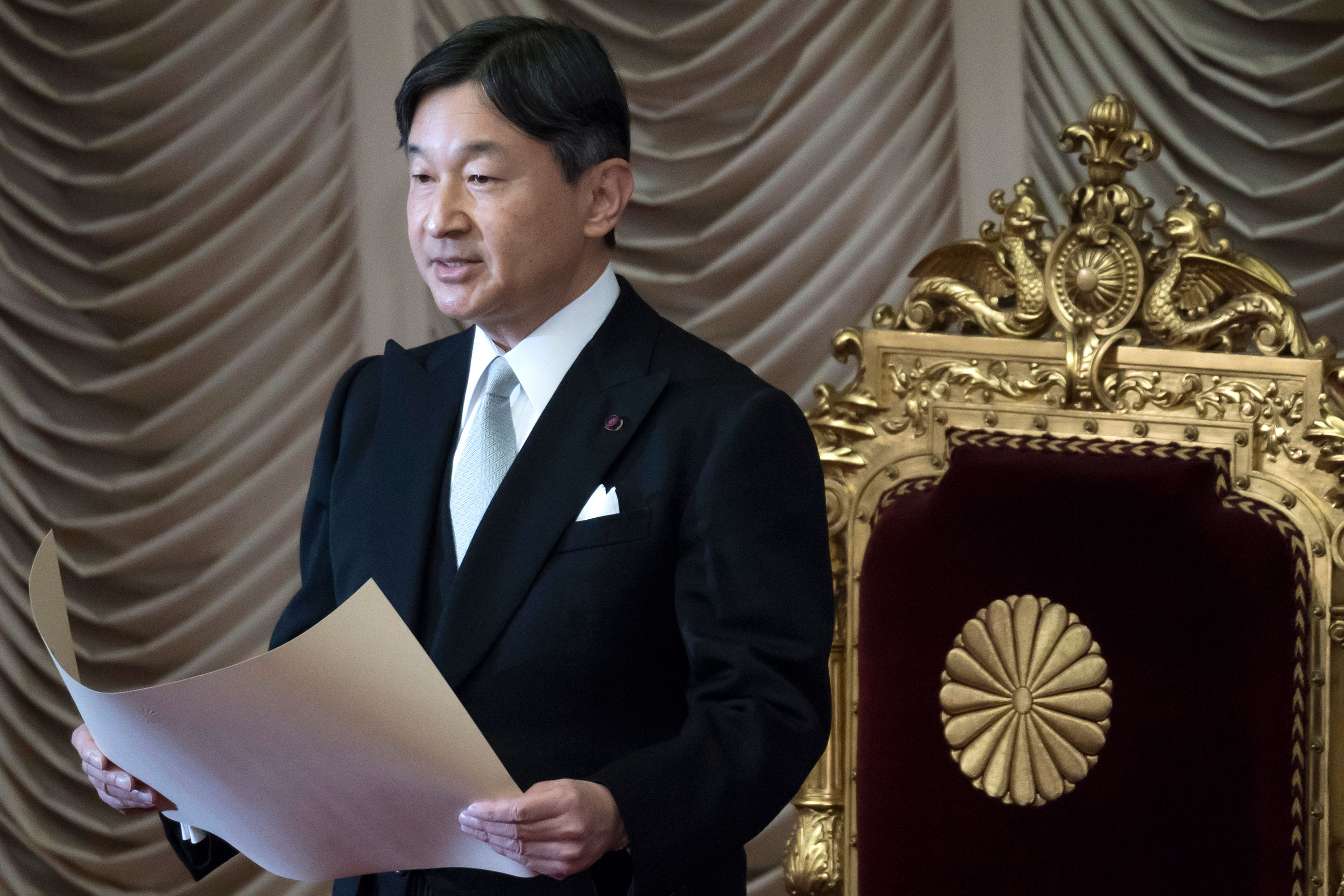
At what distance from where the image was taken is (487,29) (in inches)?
45.0

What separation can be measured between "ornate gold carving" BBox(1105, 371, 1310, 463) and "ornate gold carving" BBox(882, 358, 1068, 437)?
3.6 inches

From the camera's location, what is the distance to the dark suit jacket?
1.04m

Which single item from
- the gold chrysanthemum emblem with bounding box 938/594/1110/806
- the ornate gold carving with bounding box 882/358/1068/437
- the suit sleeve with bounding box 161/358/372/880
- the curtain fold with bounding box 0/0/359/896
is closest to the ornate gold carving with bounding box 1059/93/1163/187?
the ornate gold carving with bounding box 882/358/1068/437

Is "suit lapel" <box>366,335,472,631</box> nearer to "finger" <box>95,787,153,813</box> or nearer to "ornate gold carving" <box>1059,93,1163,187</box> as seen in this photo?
"finger" <box>95,787,153,813</box>

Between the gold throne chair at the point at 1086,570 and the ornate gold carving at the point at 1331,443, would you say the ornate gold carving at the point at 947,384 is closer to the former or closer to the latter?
the gold throne chair at the point at 1086,570

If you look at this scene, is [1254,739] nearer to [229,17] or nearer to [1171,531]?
[1171,531]

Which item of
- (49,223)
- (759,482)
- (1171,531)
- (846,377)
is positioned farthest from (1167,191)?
(49,223)

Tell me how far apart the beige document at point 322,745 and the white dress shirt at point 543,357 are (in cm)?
32

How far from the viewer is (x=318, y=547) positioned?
4.31ft

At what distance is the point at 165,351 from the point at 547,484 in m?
1.63

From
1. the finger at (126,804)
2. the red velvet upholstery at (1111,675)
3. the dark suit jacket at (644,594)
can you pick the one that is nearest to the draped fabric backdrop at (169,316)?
the red velvet upholstery at (1111,675)

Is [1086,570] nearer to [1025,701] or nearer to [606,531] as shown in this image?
[1025,701]

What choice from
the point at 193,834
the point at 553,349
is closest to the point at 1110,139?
the point at 553,349

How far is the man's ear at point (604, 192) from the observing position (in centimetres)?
118
